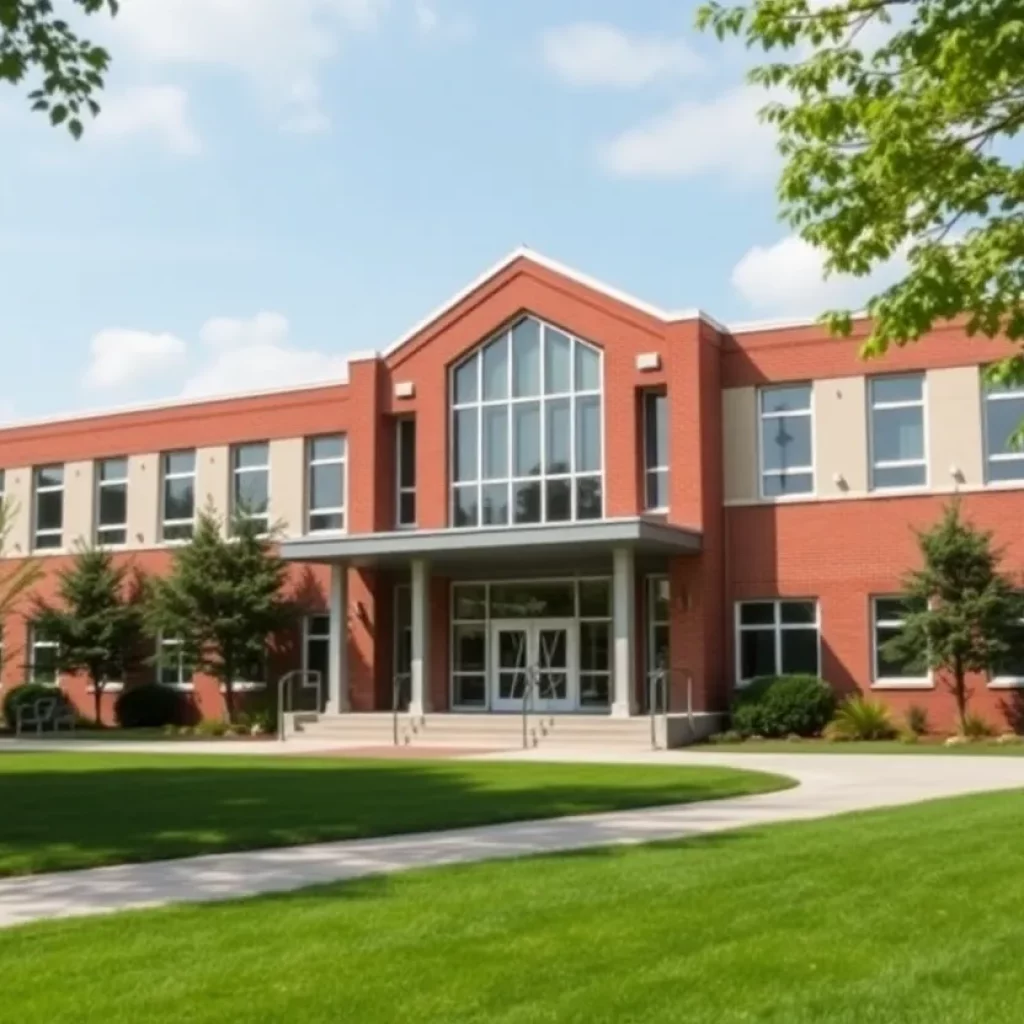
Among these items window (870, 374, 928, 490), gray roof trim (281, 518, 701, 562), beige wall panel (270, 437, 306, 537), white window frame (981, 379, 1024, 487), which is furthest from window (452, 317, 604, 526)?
white window frame (981, 379, 1024, 487)

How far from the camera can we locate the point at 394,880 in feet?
31.8

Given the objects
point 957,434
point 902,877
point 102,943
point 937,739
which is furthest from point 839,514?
point 102,943

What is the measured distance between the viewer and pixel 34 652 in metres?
39.7

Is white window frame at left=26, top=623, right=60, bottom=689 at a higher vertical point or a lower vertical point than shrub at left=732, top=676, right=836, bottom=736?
higher

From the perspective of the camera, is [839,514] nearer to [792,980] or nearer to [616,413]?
[616,413]

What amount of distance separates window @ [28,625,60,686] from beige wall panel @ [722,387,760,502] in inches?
674

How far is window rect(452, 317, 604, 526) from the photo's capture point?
31656mm

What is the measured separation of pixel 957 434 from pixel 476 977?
934 inches

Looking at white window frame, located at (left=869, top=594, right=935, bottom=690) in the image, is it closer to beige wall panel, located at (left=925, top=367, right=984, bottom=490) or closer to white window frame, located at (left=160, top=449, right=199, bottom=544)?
beige wall panel, located at (left=925, top=367, right=984, bottom=490)

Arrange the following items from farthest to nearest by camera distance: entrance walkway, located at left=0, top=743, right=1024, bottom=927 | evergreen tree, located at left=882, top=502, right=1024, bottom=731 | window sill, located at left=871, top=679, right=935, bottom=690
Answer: window sill, located at left=871, top=679, right=935, bottom=690 → evergreen tree, located at left=882, top=502, right=1024, bottom=731 → entrance walkway, located at left=0, top=743, right=1024, bottom=927

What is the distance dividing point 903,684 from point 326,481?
1408 cm

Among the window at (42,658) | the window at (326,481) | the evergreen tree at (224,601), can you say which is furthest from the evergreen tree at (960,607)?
the window at (42,658)

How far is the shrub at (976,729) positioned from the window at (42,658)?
21.4 m

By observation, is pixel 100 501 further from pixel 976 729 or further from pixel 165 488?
pixel 976 729
